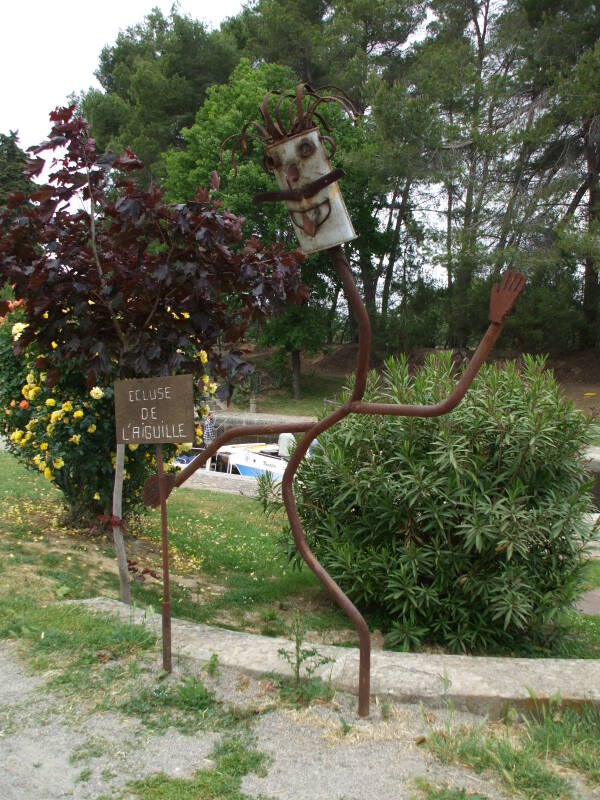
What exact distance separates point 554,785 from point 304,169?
2.60 metres

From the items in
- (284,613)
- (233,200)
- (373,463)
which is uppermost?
(233,200)

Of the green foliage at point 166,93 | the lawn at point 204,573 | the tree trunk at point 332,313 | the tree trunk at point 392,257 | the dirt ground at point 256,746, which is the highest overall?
the green foliage at point 166,93

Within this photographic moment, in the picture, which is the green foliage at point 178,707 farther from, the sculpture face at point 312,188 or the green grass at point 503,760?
the sculpture face at point 312,188

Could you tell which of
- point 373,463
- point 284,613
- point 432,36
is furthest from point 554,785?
point 432,36

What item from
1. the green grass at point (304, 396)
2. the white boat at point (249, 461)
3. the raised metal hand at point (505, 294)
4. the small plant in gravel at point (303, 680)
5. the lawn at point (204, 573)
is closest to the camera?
the raised metal hand at point (505, 294)

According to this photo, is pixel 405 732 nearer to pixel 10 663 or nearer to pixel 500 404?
pixel 10 663

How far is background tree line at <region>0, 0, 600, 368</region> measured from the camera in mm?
22734

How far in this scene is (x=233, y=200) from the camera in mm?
26031

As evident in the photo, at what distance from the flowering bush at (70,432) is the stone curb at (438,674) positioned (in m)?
2.55

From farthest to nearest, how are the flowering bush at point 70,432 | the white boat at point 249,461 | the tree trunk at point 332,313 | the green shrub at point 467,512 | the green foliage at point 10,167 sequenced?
the tree trunk at point 332,313 < the green foliage at point 10,167 < the white boat at point 249,461 < the flowering bush at point 70,432 < the green shrub at point 467,512

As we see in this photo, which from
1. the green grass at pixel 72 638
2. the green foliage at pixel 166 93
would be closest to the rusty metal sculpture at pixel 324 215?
the green grass at pixel 72 638

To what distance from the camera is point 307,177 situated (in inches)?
122

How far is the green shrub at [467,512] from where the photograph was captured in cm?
446

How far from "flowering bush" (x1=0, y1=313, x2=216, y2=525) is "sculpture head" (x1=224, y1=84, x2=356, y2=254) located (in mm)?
2784
